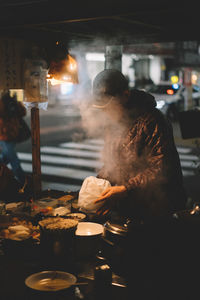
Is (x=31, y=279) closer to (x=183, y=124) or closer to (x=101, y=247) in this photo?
(x=101, y=247)

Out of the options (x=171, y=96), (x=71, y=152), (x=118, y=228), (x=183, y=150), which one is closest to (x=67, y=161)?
(x=71, y=152)

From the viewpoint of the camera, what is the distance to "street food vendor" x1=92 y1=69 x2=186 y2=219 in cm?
332

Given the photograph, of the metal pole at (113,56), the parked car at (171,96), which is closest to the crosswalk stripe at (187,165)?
the metal pole at (113,56)

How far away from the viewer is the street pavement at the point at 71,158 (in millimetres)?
10750

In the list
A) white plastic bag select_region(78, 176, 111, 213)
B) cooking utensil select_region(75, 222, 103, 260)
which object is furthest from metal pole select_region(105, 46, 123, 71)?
cooking utensil select_region(75, 222, 103, 260)

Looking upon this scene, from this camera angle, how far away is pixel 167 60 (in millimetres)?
47719

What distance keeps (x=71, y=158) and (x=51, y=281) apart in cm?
1181

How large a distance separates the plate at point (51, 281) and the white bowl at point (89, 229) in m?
0.47

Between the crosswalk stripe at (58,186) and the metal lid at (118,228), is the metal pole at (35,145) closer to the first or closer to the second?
the metal lid at (118,228)

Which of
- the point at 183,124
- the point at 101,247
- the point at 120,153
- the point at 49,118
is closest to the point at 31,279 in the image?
the point at 101,247

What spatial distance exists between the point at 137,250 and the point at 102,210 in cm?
78

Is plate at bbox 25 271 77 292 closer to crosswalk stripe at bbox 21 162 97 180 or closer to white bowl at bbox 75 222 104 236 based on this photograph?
white bowl at bbox 75 222 104 236

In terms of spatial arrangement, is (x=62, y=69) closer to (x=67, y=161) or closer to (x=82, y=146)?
(x=67, y=161)

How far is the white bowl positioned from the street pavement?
5237mm
